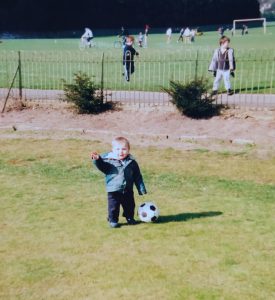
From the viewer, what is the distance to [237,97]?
54.0ft

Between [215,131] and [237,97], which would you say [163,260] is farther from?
[237,97]

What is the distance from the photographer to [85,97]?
16438mm

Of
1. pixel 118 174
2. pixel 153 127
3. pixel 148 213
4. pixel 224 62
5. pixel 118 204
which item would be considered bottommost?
pixel 148 213

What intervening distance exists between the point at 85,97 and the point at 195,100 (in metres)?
3.57

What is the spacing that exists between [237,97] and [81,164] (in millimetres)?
6958

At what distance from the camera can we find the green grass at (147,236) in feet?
18.5

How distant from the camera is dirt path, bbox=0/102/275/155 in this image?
13328 mm

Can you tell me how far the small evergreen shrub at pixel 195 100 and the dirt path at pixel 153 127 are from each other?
30cm

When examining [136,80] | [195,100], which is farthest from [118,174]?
[136,80]

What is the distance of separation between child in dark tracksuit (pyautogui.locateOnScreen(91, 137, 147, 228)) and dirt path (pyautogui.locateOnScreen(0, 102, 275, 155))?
18.7ft

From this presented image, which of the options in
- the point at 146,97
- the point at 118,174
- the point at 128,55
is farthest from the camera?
the point at 128,55

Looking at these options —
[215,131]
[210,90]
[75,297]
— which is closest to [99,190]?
[75,297]

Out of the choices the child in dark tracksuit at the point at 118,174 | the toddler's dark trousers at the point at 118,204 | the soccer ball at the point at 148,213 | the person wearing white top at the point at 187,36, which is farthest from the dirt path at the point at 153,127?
the person wearing white top at the point at 187,36

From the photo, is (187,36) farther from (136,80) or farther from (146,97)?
(146,97)
